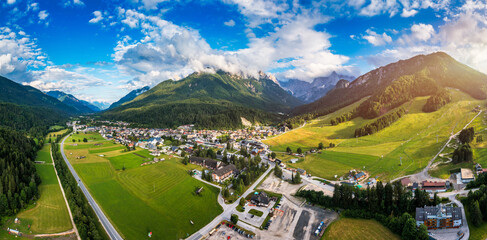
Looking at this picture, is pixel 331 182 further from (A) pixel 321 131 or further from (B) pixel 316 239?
(A) pixel 321 131

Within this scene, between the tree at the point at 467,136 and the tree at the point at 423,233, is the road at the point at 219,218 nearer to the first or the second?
the tree at the point at 423,233

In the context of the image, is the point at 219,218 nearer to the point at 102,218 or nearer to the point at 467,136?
the point at 102,218

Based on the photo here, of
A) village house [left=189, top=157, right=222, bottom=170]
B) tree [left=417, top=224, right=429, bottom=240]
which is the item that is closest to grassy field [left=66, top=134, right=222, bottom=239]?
village house [left=189, top=157, right=222, bottom=170]

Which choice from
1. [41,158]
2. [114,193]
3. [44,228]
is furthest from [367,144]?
[41,158]

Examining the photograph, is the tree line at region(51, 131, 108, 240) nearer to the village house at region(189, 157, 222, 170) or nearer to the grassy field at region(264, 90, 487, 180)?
the village house at region(189, 157, 222, 170)

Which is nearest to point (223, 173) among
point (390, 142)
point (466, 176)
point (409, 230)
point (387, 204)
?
point (387, 204)
